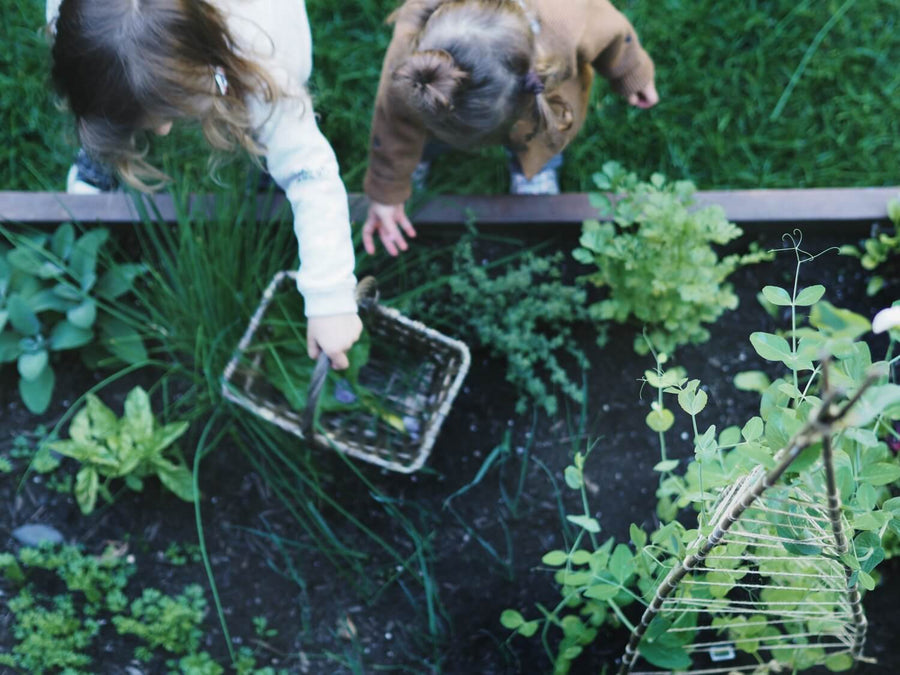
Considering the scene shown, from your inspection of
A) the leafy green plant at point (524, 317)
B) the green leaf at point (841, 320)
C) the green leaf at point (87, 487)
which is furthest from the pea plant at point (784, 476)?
the green leaf at point (87, 487)

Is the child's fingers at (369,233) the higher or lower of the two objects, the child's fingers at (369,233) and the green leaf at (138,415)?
the higher

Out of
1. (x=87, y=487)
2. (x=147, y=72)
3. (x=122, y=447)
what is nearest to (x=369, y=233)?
(x=147, y=72)

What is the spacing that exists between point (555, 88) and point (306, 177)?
49 centimetres

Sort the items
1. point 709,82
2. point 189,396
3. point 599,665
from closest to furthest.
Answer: point 599,665 < point 189,396 < point 709,82

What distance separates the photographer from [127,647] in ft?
5.47

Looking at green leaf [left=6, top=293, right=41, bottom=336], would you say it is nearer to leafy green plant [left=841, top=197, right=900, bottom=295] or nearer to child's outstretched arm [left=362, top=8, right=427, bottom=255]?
child's outstretched arm [left=362, top=8, right=427, bottom=255]

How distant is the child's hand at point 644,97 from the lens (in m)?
1.74

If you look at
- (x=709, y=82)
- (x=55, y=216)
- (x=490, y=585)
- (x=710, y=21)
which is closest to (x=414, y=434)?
(x=490, y=585)

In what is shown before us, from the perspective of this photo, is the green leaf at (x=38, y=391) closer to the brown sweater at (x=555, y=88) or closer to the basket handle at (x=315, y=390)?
the basket handle at (x=315, y=390)

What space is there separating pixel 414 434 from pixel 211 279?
1.76 ft

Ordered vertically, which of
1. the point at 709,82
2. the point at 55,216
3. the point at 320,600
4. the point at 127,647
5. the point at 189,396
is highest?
the point at 709,82

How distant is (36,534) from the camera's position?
172cm

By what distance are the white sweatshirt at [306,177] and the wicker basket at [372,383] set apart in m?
0.09

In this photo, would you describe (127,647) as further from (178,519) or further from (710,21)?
(710,21)
